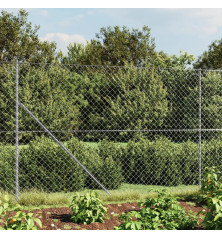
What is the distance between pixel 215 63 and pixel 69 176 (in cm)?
1962

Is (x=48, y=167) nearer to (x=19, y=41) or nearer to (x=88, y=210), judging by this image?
(x=88, y=210)

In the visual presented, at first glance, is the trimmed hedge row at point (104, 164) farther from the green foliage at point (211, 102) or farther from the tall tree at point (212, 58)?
the tall tree at point (212, 58)

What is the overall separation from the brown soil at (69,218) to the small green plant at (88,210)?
0.07 m

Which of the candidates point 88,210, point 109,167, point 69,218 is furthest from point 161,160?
point 88,210

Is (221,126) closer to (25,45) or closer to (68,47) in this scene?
(25,45)

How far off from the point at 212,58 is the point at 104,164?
813 inches

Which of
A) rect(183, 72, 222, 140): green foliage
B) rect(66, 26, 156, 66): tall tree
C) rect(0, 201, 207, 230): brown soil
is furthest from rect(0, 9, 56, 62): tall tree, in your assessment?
rect(0, 201, 207, 230): brown soil

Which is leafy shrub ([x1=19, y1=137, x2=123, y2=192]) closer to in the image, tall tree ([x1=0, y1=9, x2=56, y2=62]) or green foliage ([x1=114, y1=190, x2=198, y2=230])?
green foliage ([x1=114, y1=190, x2=198, y2=230])

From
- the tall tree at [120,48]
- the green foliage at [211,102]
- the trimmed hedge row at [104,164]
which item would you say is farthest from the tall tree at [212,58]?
the trimmed hedge row at [104,164]

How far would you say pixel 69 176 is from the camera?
6004 mm

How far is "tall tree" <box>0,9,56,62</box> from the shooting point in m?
16.9

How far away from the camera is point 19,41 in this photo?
1772 cm

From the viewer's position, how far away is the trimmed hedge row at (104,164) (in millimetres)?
5863

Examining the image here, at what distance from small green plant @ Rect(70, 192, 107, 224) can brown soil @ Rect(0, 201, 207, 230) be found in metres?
0.07
